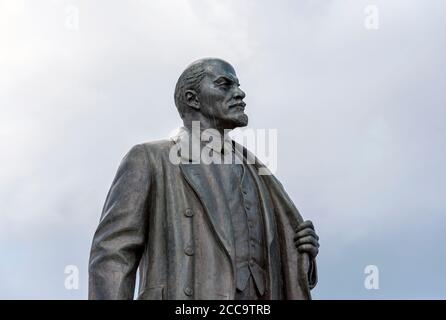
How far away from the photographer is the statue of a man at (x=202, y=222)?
20.7 m

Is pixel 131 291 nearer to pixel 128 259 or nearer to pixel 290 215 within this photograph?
pixel 128 259

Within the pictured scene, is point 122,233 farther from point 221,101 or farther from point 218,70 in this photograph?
point 218,70

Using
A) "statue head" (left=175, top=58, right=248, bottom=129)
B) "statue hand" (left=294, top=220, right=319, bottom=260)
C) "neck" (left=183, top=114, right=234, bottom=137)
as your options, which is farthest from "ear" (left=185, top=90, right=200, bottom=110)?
"statue hand" (left=294, top=220, right=319, bottom=260)

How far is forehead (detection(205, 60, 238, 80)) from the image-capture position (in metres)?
21.9

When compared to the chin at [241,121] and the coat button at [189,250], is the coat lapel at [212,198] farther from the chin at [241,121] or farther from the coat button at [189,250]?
the chin at [241,121]

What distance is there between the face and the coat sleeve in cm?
93

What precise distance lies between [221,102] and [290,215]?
1485 millimetres

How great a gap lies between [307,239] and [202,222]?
119 cm

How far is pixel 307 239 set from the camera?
69.9 feet

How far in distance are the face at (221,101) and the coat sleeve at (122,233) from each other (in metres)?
0.93

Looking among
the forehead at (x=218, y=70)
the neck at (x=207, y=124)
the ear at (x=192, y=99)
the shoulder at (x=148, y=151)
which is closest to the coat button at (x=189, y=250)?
the shoulder at (x=148, y=151)

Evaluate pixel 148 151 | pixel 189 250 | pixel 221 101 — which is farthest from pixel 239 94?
pixel 189 250

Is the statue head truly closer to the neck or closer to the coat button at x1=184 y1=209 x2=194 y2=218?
the neck
